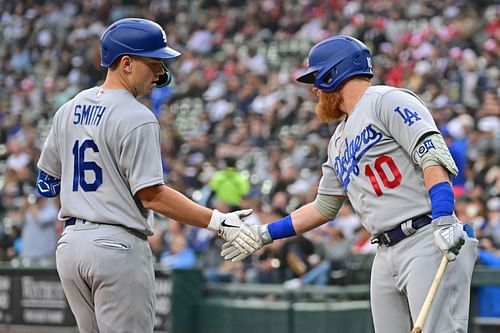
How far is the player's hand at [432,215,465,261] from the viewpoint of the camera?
4.46 metres

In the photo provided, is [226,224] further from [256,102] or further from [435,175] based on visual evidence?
[256,102]

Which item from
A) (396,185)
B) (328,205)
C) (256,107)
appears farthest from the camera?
(256,107)

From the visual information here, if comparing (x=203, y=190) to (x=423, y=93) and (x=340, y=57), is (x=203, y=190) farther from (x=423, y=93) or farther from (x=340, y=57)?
(x=340, y=57)

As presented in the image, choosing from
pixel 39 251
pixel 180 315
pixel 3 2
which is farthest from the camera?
pixel 3 2

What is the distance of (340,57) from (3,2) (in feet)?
68.7

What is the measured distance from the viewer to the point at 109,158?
486cm

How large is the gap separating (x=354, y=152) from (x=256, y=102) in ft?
36.6

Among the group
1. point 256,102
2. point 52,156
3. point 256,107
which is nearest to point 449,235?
point 52,156

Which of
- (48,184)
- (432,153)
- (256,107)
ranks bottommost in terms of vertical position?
(48,184)

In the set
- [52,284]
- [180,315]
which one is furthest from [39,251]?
[180,315]

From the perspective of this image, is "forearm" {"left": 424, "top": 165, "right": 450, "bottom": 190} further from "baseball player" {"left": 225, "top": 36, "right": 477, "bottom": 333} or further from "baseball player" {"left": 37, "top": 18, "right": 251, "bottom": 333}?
"baseball player" {"left": 37, "top": 18, "right": 251, "bottom": 333}

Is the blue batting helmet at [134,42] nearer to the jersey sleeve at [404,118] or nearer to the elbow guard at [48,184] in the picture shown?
the elbow guard at [48,184]

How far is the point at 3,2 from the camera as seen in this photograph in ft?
81.2

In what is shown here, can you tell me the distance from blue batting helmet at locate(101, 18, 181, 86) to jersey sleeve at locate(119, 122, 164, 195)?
1.22ft
